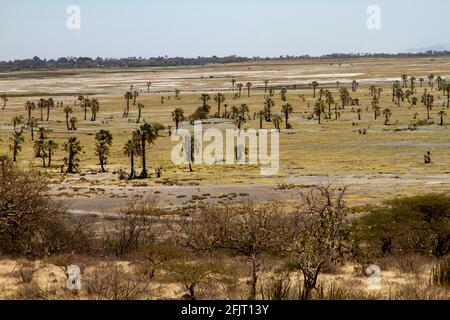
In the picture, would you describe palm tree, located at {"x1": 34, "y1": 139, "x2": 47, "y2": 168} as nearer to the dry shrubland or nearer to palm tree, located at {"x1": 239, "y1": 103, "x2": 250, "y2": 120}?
the dry shrubland

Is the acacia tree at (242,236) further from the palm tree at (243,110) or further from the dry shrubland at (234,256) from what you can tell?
the palm tree at (243,110)

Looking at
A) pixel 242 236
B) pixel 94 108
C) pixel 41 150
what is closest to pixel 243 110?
pixel 94 108

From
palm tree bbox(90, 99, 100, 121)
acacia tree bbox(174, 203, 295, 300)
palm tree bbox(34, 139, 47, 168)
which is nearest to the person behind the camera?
acacia tree bbox(174, 203, 295, 300)

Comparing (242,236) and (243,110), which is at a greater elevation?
(243,110)

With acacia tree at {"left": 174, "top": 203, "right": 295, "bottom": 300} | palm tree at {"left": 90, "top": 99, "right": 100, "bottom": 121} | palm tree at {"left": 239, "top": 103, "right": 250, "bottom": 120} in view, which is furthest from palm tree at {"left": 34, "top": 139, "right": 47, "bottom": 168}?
palm tree at {"left": 239, "top": 103, "right": 250, "bottom": 120}

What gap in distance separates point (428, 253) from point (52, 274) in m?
19.0

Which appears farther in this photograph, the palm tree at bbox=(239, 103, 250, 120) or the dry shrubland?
the palm tree at bbox=(239, 103, 250, 120)

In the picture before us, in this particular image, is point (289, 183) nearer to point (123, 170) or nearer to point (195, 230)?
point (123, 170)

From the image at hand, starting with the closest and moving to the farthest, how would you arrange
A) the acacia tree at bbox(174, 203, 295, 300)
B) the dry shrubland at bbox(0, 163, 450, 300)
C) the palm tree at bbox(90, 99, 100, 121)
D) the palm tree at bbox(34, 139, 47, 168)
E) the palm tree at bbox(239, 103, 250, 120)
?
the dry shrubland at bbox(0, 163, 450, 300), the acacia tree at bbox(174, 203, 295, 300), the palm tree at bbox(34, 139, 47, 168), the palm tree at bbox(239, 103, 250, 120), the palm tree at bbox(90, 99, 100, 121)

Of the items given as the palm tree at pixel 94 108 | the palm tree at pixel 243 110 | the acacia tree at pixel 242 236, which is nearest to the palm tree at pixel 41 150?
the palm tree at pixel 94 108

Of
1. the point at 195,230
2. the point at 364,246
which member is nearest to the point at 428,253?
the point at 364,246

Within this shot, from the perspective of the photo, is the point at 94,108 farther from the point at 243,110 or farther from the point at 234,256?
the point at 234,256

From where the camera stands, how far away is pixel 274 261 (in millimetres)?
26016

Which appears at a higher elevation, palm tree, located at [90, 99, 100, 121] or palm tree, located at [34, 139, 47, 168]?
palm tree, located at [90, 99, 100, 121]
